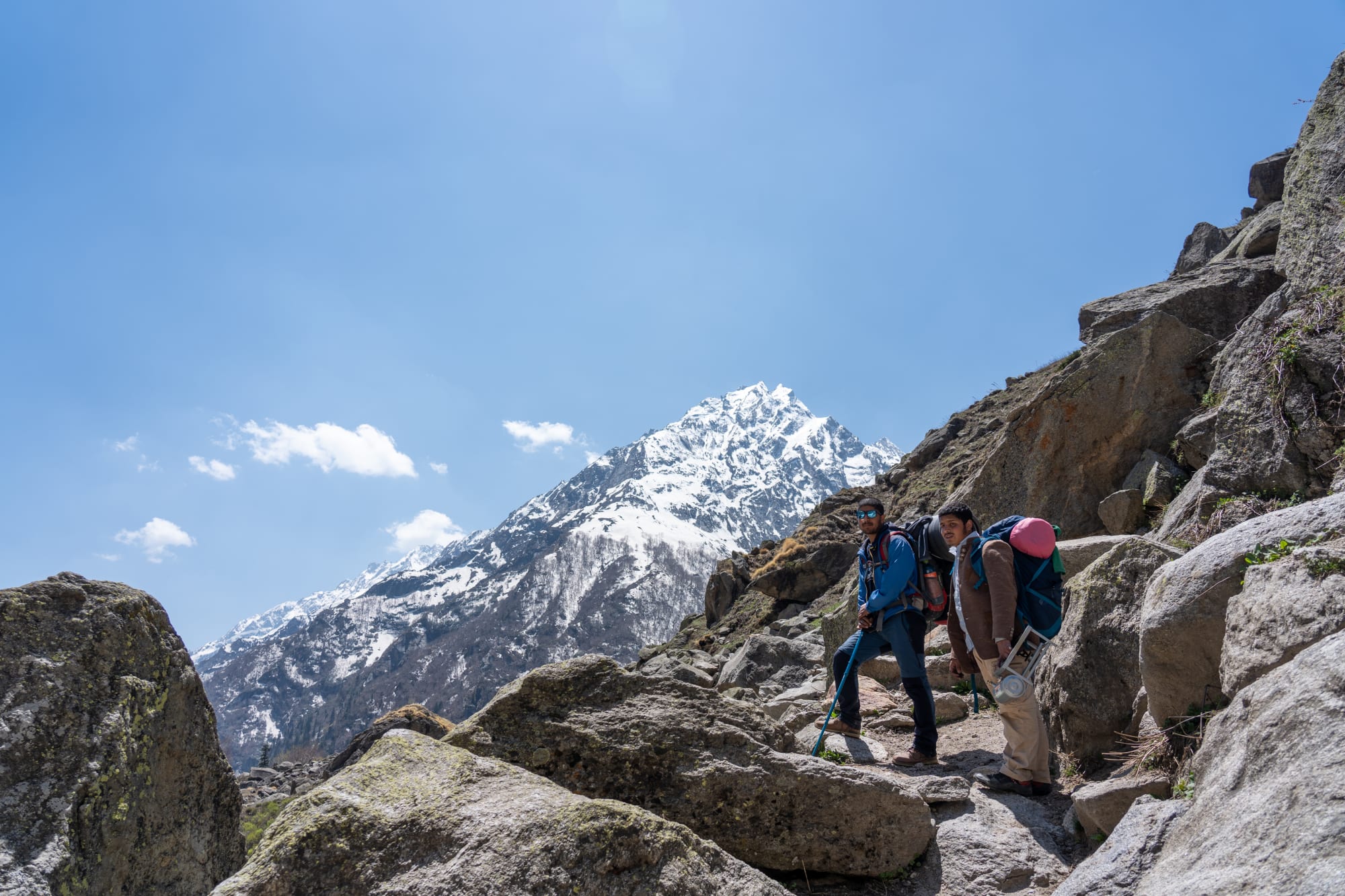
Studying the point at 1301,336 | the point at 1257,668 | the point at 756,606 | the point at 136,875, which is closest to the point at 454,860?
the point at 136,875

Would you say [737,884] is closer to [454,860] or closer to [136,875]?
A: [454,860]

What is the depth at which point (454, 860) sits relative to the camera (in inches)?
144

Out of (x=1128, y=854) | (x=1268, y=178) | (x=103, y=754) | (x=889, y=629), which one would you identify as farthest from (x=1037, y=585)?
(x=1268, y=178)

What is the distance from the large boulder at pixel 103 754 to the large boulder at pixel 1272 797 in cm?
589

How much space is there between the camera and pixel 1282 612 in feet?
14.3

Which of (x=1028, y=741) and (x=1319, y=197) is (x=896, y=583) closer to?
(x=1028, y=741)

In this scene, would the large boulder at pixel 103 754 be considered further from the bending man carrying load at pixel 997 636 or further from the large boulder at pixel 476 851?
the bending man carrying load at pixel 997 636

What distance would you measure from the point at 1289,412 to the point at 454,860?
1083cm

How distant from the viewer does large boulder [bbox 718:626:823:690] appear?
17734mm

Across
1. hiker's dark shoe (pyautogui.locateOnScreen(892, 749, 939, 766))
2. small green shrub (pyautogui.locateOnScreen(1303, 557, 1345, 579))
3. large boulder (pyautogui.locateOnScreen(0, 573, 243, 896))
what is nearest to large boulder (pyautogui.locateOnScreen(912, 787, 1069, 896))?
hiker's dark shoe (pyautogui.locateOnScreen(892, 749, 939, 766))

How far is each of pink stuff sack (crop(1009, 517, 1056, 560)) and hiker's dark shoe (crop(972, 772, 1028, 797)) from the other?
84.4 inches

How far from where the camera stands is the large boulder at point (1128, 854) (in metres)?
3.81

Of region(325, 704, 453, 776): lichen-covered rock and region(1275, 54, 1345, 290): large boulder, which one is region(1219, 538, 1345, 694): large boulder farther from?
region(325, 704, 453, 776): lichen-covered rock

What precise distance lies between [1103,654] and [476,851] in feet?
20.4
